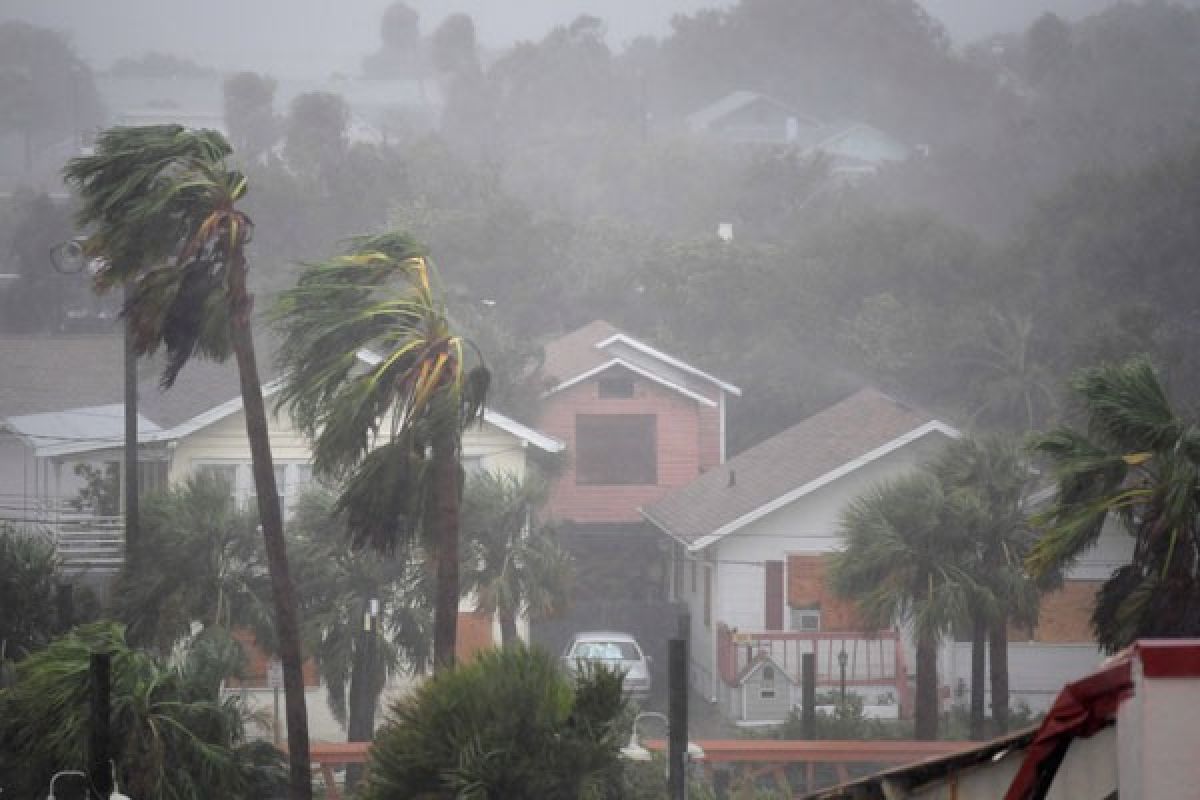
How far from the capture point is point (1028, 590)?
29547mm

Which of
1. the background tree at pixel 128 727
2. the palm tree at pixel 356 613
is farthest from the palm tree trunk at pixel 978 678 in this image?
the background tree at pixel 128 727

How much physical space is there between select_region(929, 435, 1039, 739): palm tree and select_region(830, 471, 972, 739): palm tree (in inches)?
11.9

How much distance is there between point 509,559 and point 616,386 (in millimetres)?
16484

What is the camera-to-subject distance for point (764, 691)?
1427 inches

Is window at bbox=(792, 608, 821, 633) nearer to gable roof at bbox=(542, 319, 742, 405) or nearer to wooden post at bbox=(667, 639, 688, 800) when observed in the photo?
gable roof at bbox=(542, 319, 742, 405)

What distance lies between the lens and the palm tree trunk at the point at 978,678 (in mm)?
29484

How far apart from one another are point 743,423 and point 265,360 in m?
22.2

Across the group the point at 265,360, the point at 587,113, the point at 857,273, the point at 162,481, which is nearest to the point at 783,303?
the point at 857,273

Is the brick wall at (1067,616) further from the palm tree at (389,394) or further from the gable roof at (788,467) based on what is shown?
the palm tree at (389,394)

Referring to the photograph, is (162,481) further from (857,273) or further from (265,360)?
(857,273)

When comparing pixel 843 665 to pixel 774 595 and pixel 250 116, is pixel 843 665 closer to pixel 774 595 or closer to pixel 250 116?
pixel 774 595

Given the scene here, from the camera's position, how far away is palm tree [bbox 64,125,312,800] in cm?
2020

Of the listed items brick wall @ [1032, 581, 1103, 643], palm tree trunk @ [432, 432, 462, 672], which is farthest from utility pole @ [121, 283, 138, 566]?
brick wall @ [1032, 581, 1103, 643]

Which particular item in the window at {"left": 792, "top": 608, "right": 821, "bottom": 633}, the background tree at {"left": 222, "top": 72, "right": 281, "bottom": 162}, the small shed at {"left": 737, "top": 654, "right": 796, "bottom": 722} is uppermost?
the background tree at {"left": 222, "top": 72, "right": 281, "bottom": 162}
